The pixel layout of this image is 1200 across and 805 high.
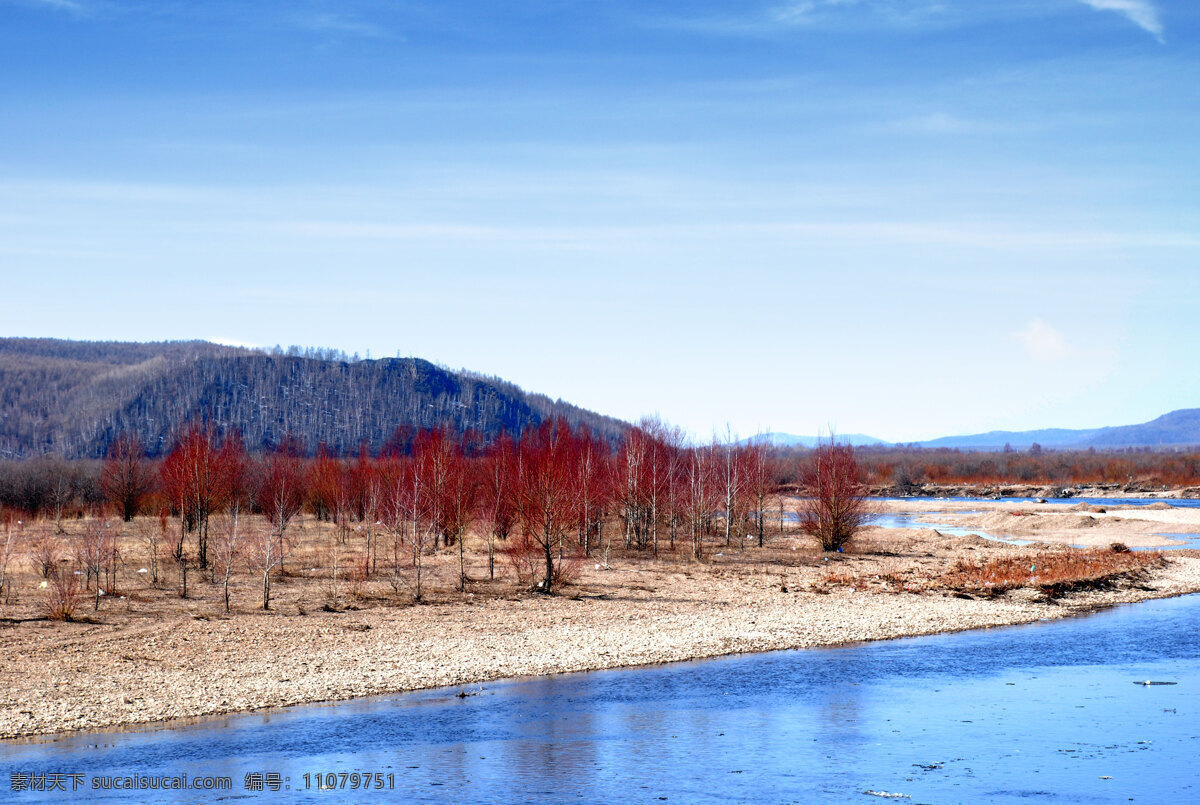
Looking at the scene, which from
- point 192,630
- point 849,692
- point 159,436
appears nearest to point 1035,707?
point 849,692

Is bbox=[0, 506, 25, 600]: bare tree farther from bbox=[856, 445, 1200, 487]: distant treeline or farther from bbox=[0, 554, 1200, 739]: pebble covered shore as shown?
bbox=[856, 445, 1200, 487]: distant treeline

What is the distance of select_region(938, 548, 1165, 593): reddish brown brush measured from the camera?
3797cm

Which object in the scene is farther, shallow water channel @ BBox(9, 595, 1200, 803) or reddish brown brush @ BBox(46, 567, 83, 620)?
reddish brown brush @ BBox(46, 567, 83, 620)

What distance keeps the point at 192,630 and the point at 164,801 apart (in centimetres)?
1189

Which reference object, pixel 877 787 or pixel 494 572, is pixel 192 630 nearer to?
pixel 494 572

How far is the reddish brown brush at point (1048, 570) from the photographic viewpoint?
38.0 m

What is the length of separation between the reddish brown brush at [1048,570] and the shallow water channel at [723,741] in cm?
1295

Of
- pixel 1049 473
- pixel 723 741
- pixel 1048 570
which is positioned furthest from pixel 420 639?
pixel 1049 473

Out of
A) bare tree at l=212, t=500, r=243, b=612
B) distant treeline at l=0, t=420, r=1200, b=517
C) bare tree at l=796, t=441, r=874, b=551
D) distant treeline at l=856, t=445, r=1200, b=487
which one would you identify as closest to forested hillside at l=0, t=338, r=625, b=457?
distant treeline at l=856, t=445, r=1200, b=487

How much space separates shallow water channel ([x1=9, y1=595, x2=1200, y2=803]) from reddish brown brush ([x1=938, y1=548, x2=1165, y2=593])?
12949 mm

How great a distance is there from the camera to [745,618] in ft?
102

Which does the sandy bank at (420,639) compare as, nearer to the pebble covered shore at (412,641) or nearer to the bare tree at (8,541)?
the pebble covered shore at (412,641)

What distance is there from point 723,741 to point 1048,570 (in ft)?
94.8

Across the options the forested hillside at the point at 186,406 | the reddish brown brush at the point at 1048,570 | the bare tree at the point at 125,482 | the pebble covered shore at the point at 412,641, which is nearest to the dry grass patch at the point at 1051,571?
the reddish brown brush at the point at 1048,570
